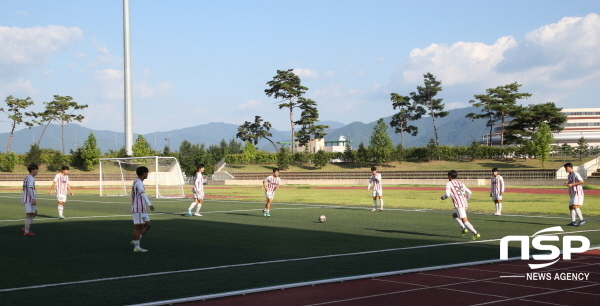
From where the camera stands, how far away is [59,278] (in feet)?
31.0

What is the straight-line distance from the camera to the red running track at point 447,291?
7543 mm

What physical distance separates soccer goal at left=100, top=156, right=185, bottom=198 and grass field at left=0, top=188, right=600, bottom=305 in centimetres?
1673

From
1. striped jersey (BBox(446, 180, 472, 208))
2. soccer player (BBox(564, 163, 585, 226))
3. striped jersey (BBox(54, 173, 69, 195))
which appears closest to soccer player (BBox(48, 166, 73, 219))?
striped jersey (BBox(54, 173, 69, 195))

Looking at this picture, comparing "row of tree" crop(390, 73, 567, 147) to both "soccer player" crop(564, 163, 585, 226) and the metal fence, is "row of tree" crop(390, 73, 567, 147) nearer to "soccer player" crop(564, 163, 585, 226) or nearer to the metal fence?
the metal fence

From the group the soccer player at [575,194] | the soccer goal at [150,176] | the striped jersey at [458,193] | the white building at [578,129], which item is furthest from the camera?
the white building at [578,129]

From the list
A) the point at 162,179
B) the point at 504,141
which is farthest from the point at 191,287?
the point at 504,141

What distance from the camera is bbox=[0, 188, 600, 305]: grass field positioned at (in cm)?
888

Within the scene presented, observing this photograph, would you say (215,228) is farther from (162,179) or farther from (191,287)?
(162,179)

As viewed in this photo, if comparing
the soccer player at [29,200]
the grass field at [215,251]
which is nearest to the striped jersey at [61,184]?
the grass field at [215,251]

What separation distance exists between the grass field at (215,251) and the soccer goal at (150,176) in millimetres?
16730

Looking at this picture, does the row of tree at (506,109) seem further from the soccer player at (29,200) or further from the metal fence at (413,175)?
the soccer player at (29,200)

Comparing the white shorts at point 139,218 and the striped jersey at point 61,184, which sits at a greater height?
the striped jersey at point 61,184

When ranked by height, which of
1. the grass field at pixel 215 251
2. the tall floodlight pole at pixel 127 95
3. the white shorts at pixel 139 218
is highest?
the tall floodlight pole at pixel 127 95

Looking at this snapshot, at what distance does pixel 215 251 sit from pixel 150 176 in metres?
27.8
